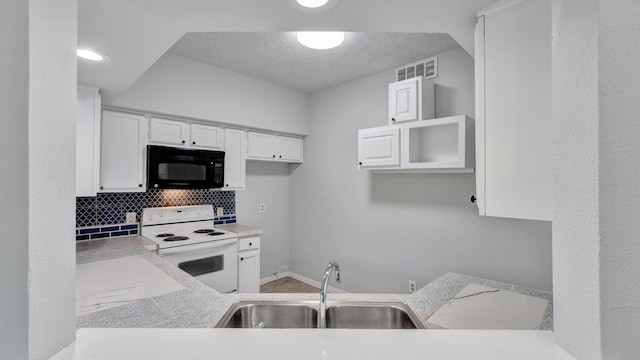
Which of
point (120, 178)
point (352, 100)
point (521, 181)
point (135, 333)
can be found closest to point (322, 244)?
point (352, 100)

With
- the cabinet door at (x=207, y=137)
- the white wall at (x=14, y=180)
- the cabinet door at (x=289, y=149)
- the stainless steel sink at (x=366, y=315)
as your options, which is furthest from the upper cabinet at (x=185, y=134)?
the white wall at (x=14, y=180)

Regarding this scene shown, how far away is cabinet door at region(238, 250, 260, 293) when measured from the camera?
2.92 metres

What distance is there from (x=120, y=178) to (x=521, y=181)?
116 inches

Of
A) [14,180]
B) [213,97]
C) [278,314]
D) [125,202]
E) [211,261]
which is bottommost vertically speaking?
[211,261]

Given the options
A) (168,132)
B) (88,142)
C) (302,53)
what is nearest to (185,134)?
(168,132)

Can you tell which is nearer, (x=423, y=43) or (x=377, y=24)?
(x=377, y=24)

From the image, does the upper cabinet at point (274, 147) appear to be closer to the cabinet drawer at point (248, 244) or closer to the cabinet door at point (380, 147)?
the cabinet drawer at point (248, 244)

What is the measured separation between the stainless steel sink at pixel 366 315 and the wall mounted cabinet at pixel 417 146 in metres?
1.34

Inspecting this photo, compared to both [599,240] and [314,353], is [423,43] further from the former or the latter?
[314,353]

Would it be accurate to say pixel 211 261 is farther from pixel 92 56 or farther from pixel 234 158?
pixel 92 56

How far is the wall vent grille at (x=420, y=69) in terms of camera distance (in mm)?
2652

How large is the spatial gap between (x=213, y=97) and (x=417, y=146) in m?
2.20

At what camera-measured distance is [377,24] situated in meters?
1.23

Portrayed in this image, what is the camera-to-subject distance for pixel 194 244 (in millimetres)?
2568
